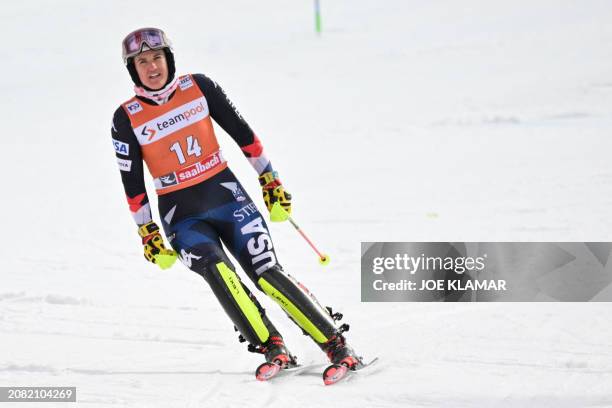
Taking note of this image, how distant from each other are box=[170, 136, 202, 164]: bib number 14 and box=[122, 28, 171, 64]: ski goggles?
56cm

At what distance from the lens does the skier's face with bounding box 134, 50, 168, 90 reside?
5531 millimetres

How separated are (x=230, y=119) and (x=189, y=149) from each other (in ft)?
1.08

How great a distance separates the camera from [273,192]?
19.2 ft

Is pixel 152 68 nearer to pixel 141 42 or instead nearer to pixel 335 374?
pixel 141 42

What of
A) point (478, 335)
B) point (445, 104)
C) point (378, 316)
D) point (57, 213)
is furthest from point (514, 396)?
point (445, 104)

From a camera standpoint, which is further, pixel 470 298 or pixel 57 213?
pixel 57 213

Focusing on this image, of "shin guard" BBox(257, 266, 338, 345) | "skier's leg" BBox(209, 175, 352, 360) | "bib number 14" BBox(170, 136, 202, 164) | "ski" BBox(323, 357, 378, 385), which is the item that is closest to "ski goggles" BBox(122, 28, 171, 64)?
"bib number 14" BBox(170, 136, 202, 164)

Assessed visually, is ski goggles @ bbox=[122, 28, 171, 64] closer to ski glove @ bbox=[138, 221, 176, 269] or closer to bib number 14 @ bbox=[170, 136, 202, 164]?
bib number 14 @ bbox=[170, 136, 202, 164]

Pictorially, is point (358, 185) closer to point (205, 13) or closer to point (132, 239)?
point (132, 239)

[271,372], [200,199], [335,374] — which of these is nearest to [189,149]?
[200,199]

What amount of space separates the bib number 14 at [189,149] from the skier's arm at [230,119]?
8.7 inches

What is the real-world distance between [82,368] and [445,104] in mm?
11327

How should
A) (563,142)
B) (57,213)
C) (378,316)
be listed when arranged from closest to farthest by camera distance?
(378,316)
(57,213)
(563,142)

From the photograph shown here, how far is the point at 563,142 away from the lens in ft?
42.4
